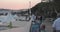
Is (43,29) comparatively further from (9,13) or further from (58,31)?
Result: (9,13)

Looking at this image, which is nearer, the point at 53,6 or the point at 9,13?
the point at 53,6

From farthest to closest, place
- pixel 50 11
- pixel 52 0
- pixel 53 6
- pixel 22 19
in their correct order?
pixel 22 19 < pixel 52 0 < pixel 53 6 < pixel 50 11

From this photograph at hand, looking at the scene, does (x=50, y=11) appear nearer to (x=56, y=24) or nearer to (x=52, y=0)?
(x=52, y=0)

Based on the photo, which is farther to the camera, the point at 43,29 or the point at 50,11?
the point at 50,11

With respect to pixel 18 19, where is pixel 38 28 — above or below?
above

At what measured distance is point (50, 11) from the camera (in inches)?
320

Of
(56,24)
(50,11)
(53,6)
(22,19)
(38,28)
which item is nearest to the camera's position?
(56,24)

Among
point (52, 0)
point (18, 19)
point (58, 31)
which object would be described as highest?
point (52, 0)

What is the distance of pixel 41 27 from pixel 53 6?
412cm

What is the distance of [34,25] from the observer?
5.05 metres

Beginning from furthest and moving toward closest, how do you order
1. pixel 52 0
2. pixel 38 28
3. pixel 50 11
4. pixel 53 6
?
pixel 52 0 < pixel 53 6 < pixel 50 11 < pixel 38 28

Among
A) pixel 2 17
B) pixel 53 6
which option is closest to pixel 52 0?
pixel 53 6

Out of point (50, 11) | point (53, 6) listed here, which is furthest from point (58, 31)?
point (53, 6)

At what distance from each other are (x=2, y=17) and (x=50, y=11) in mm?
6986
